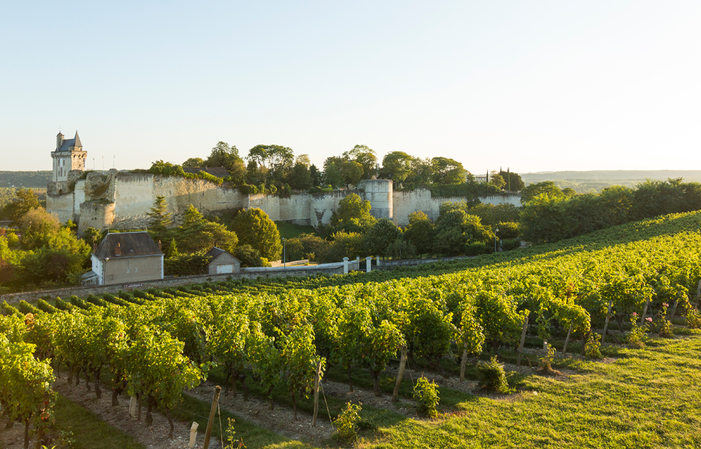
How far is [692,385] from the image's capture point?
902cm

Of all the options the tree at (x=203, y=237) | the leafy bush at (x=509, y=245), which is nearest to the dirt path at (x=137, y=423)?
the tree at (x=203, y=237)

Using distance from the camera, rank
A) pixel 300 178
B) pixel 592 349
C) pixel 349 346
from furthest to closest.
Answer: pixel 300 178
pixel 592 349
pixel 349 346

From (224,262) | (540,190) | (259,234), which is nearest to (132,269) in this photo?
(224,262)

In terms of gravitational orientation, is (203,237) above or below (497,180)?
below

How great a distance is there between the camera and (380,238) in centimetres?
4188

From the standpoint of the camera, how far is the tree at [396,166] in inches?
2724

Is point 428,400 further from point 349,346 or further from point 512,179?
point 512,179

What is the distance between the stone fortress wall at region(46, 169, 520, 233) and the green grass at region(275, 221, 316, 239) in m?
1.03

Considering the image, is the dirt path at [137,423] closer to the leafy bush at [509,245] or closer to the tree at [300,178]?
the leafy bush at [509,245]

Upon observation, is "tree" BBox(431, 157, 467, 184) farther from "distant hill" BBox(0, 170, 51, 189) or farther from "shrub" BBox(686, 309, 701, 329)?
"distant hill" BBox(0, 170, 51, 189)

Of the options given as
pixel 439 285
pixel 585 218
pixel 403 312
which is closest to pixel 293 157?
pixel 585 218

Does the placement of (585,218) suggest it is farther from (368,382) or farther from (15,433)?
(15,433)

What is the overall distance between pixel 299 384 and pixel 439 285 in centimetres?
776

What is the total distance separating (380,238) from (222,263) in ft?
49.2
